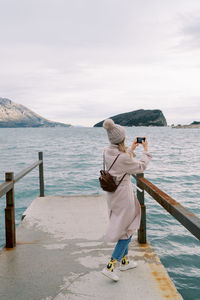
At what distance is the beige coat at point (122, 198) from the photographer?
2988mm

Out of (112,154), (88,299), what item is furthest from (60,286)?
(112,154)

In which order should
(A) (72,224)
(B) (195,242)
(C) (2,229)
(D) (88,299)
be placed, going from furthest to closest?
(C) (2,229), (B) (195,242), (A) (72,224), (D) (88,299)

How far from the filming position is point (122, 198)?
3061 millimetres

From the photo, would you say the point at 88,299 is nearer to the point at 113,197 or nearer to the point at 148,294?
the point at 148,294

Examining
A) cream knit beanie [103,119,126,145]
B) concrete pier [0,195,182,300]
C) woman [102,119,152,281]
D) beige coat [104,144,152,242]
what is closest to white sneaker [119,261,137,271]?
concrete pier [0,195,182,300]

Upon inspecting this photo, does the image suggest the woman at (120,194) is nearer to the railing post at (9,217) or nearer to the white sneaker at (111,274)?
the white sneaker at (111,274)

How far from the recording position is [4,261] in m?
3.59

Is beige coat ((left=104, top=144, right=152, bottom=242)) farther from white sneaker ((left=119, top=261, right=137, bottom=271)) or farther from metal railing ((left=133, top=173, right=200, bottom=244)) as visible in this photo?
white sneaker ((left=119, top=261, right=137, bottom=271))

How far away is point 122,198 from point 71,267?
1.13 metres

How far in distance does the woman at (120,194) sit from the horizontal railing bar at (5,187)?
132 cm

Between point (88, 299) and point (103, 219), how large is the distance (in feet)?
8.57

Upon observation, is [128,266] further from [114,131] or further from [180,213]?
[114,131]

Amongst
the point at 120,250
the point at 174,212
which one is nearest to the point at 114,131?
the point at 174,212

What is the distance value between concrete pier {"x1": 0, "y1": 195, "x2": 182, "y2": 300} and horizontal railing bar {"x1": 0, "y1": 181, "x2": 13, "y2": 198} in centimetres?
85
